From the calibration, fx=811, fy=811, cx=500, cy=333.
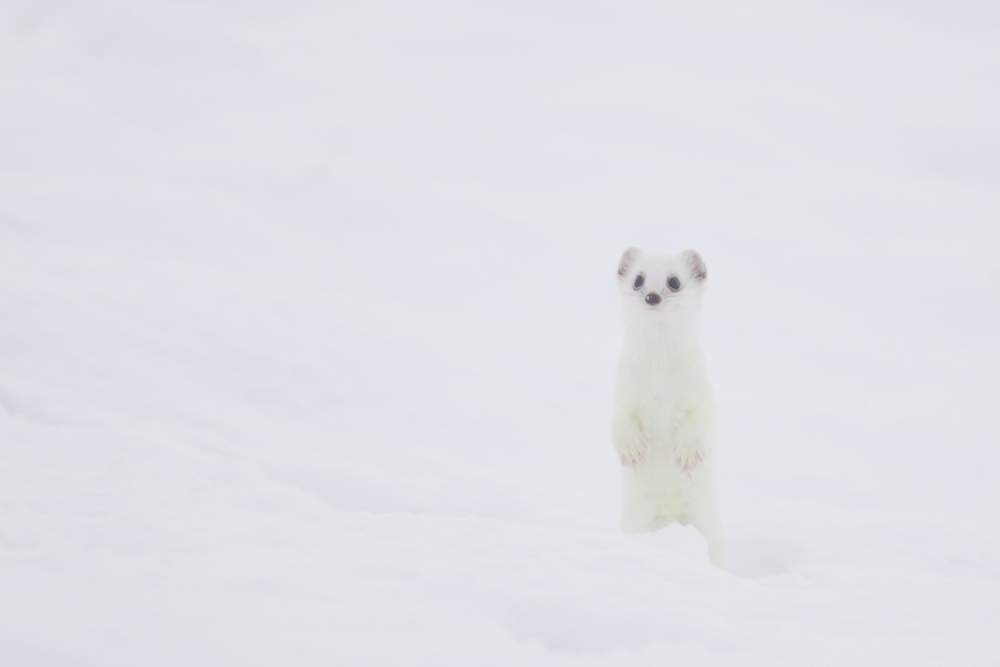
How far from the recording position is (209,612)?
1942mm

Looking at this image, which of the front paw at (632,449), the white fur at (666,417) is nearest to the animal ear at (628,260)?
the white fur at (666,417)

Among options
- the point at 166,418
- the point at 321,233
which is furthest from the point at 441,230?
the point at 166,418

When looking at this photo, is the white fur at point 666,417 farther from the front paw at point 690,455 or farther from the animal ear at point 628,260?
the animal ear at point 628,260

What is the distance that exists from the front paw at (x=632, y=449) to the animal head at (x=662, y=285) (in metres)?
0.65

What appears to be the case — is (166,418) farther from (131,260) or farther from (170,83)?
(170,83)

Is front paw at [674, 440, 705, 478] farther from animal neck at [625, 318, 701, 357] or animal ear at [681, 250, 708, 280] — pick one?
animal ear at [681, 250, 708, 280]

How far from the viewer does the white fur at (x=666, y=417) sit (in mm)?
4051

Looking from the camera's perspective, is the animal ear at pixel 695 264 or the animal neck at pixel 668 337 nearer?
the animal neck at pixel 668 337

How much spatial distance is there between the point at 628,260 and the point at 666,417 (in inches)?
38.1

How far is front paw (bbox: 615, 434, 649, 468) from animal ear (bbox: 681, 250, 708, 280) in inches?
38.4

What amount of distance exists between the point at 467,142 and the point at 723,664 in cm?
1767

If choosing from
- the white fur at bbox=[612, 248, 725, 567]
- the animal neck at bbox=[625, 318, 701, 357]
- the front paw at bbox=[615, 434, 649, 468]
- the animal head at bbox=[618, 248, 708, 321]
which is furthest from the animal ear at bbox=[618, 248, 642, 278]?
the front paw at bbox=[615, 434, 649, 468]

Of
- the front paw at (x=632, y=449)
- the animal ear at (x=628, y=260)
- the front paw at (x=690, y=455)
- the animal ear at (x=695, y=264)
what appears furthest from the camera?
the animal ear at (x=628, y=260)

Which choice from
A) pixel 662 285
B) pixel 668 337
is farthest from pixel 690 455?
pixel 662 285
